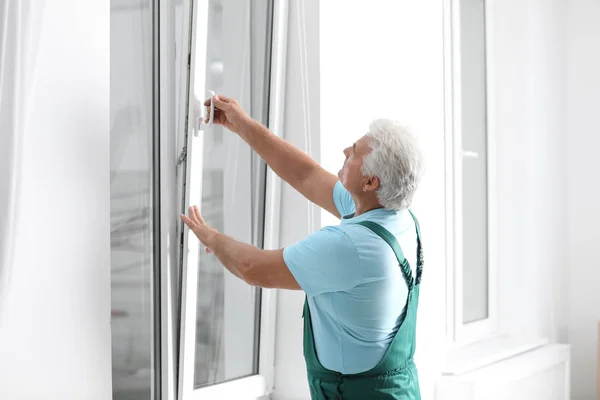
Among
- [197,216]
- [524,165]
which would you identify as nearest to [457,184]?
[524,165]

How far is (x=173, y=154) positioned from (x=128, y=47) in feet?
1.02

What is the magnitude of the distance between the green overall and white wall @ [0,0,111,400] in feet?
1.72

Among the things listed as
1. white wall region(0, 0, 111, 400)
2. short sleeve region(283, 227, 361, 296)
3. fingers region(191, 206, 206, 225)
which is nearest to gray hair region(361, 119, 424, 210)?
short sleeve region(283, 227, 361, 296)

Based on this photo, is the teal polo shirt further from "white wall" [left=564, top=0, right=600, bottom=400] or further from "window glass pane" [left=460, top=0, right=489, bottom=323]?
"white wall" [left=564, top=0, right=600, bottom=400]

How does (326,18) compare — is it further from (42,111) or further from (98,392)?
(98,392)

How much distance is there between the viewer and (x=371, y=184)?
1762mm

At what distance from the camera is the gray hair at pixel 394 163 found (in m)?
1.72

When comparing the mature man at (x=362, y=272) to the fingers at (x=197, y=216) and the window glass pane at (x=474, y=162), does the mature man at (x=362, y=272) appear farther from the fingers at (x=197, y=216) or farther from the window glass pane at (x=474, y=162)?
the window glass pane at (x=474, y=162)

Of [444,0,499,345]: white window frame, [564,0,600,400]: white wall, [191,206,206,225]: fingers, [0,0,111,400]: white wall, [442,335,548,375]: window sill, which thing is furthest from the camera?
[564,0,600,400]: white wall

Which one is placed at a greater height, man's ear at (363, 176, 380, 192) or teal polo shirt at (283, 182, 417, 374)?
man's ear at (363, 176, 380, 192)

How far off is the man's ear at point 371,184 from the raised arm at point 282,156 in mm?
313

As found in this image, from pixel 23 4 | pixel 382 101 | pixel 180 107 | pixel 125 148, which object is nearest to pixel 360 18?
pixel 382 101

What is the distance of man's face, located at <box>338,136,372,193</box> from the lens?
177 cm

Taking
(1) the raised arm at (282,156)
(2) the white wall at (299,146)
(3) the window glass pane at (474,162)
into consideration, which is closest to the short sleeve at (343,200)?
(1) the raised arm at (282,156)
